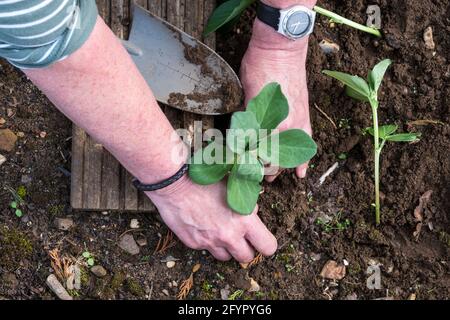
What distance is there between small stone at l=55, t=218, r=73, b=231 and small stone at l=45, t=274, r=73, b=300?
0.13 m

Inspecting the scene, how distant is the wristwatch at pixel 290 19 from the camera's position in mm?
1515

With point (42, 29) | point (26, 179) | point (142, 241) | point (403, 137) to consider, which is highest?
point (42, 29)

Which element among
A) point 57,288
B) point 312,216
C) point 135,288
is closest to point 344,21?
point 312,216

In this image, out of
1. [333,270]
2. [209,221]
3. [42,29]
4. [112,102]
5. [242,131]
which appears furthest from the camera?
[333,270]

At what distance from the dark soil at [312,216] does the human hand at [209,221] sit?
7 cm

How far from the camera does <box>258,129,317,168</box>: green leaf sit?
1.36m

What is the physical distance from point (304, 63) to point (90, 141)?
60cm

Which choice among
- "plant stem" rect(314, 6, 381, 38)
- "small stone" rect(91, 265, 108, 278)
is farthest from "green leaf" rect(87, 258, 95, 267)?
"plant stem" rect(314, 6, 381, 38)

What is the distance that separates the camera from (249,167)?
1365mm

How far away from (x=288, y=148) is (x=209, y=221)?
274 millimetres

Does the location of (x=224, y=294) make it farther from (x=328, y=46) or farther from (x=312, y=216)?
(x=328, y=46)

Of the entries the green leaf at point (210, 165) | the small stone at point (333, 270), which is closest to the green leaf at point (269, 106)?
the green leaf at point (210, 165)

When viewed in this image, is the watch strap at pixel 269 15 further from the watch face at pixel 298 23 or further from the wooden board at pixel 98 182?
the wooden board at pixel 98 182

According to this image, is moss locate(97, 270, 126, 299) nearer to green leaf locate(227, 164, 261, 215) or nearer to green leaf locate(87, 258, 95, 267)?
green leaf locate(87, 258, 95, 267)
